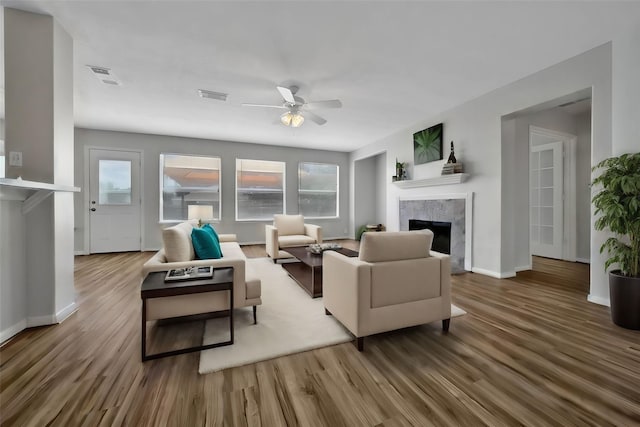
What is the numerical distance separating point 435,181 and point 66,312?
507 cm

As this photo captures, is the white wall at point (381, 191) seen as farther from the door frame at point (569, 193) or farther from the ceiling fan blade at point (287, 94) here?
the ceiling fan blade at point (287, 94)

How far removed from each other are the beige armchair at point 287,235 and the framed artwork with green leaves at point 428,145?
2335 millimetres

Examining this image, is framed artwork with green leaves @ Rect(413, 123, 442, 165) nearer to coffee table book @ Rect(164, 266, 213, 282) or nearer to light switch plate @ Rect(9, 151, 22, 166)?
coffee table book @ Rect(164, 266, 213, 282)

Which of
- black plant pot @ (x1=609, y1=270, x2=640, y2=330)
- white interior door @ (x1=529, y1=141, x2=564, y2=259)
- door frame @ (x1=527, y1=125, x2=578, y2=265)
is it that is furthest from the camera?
white interior door @ (x1=529, y1=141, x2=564, y2=259)

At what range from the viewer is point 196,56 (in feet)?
9.31

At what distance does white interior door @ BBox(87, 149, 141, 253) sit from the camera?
550 centimetres

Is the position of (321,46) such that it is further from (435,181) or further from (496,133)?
(435,181)

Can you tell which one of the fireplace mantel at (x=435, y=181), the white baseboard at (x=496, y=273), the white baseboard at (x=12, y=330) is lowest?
the white baseboard at (x=12, y=330)

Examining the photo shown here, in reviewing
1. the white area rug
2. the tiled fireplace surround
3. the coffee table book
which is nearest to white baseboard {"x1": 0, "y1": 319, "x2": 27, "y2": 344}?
the coffee table book

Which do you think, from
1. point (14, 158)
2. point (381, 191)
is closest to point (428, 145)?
point (381, 191)

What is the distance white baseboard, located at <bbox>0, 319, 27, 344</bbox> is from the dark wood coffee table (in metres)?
2.47

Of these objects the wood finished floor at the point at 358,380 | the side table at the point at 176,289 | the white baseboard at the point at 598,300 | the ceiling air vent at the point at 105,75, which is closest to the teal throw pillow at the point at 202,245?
the side table at the point at 176,289

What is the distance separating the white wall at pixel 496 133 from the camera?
106 inches

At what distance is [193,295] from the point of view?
1.98 m
